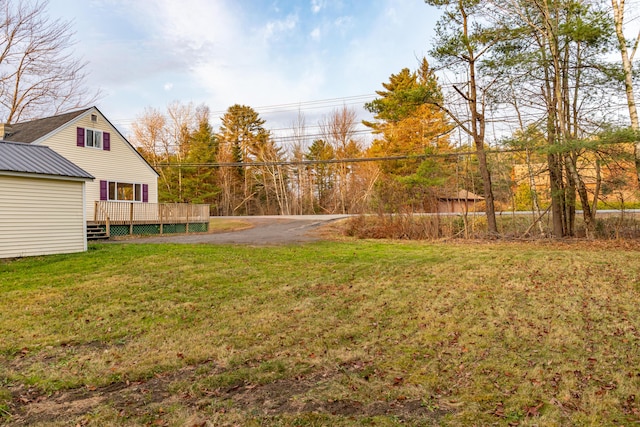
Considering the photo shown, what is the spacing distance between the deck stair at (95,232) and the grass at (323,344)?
6.86 metres

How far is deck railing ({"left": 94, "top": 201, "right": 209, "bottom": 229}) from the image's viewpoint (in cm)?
1658

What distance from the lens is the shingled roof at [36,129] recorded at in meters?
17.4

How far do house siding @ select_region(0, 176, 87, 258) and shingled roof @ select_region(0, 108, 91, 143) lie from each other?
7375 mm

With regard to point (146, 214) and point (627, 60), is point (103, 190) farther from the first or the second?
point (627, 60)

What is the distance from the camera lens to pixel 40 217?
11086 mm

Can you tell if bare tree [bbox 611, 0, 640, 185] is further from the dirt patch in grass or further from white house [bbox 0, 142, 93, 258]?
white house [bbox 0, 142, 93, 258]

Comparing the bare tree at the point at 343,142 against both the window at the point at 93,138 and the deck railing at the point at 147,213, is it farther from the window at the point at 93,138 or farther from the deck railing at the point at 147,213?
the window at the point at 93,138

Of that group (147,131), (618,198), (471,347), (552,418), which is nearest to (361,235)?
(618,198)

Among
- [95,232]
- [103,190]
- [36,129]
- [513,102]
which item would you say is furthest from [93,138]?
[513,102]

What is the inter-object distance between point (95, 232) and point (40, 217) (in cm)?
477

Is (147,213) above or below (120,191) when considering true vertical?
below

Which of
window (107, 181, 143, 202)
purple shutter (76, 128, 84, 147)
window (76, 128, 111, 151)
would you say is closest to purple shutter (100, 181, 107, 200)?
window (107, 181, 143, 202)

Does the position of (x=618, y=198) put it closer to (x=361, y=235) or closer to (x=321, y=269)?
(x=361, y=235)

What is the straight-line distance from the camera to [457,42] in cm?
1419
